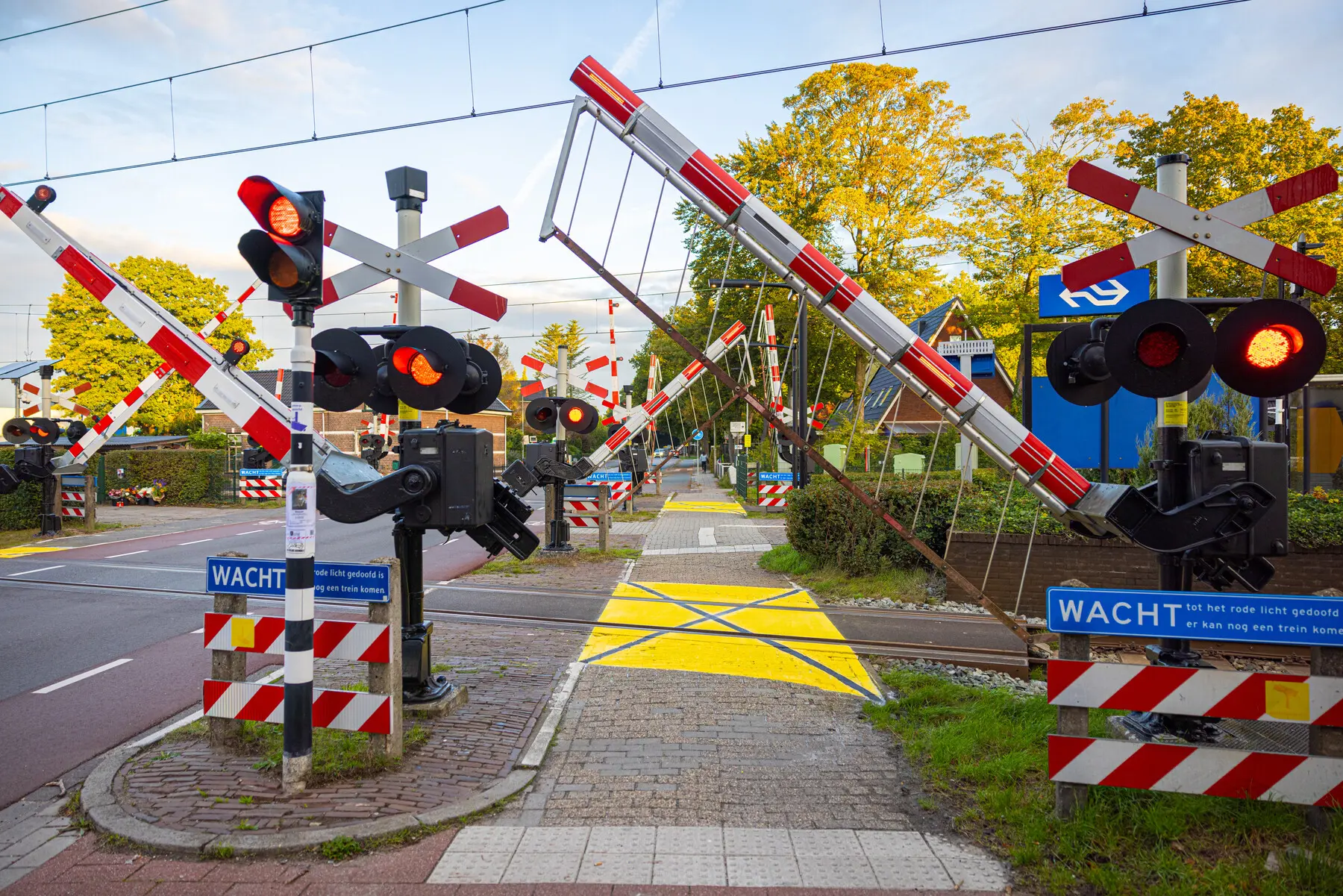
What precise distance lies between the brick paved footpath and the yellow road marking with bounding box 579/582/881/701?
658mm

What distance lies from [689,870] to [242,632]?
2874mm

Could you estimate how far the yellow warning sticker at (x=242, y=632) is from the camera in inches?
181

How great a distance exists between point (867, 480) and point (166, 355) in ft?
31.9

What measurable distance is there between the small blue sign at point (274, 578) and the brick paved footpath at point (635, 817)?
963mm

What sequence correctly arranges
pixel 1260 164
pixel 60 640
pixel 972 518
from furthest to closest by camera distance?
pixel 1260 164 < pixel 972 518 < pixel 60 640

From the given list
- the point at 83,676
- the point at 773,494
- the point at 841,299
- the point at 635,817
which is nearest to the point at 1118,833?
the point at 635,817

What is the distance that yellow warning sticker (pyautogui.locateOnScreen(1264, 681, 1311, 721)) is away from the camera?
3549 mm

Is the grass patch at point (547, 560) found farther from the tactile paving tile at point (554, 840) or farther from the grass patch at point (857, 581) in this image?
the tactile paving tile at point (554, 840)

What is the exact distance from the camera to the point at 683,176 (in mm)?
5801

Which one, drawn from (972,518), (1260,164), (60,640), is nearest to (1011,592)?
(972,518)

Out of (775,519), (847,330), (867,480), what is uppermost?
(847,330)

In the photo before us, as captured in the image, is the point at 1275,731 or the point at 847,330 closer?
the point at 1275,731

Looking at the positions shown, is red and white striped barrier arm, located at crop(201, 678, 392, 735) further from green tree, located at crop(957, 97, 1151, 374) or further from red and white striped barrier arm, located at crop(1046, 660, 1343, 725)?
green tree, located at crop(957, 97, 1151, 374)

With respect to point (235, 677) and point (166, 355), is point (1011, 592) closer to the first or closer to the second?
point (235, 677)
